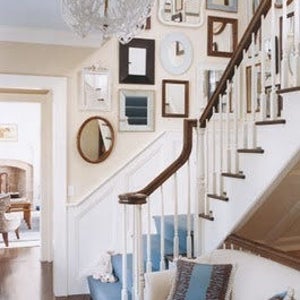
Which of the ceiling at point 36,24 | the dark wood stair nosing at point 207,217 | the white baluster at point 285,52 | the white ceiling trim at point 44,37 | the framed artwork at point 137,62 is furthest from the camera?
the framed artwork at point 137,62

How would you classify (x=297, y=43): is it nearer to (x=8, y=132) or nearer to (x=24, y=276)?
(x=24, y=276)

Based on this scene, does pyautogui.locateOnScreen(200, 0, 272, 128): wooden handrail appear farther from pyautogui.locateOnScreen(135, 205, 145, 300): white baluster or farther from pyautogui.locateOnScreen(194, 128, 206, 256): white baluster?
pyautogui.locateOnScreen(135, 205, 145, 300): white baluster

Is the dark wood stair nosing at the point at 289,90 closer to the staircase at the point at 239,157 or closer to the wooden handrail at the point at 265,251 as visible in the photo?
the staircase at the point at 239,157

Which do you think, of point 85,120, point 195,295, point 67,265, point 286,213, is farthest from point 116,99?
point 195,295

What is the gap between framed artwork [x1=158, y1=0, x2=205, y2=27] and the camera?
5.01 meters

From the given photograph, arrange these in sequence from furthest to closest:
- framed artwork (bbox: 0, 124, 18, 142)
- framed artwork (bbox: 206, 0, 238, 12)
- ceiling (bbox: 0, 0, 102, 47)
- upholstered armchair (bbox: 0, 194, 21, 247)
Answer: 1. framed artwork (bbox: 0, 124, 18, 142)
2. upholstered armchair (bbox: 0, 194, 21, 247)
3. framed artwork (bbox: 206, 0, 238, 12)
4. ceiling (bbox: 0, 0, 102, 47)

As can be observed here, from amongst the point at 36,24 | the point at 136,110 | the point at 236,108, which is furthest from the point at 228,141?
the point at 36,24

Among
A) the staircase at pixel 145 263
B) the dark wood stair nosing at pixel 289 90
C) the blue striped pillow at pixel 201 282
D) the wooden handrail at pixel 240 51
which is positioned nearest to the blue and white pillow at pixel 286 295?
the blue striped pillow at pixel 201 282

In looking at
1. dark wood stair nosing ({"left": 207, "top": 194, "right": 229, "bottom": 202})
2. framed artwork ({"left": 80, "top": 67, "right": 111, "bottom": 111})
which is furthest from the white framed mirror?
dark wood stair nosing ({"left": 207, "top": 194, "right": 229, "bottom": 202})

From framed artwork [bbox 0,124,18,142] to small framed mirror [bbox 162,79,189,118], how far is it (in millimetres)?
6928

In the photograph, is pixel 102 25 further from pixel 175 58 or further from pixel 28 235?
pixel 28 235

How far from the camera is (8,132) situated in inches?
429

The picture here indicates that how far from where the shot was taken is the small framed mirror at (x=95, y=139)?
4.74 m

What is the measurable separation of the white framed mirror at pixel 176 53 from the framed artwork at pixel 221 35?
11.4 inches
